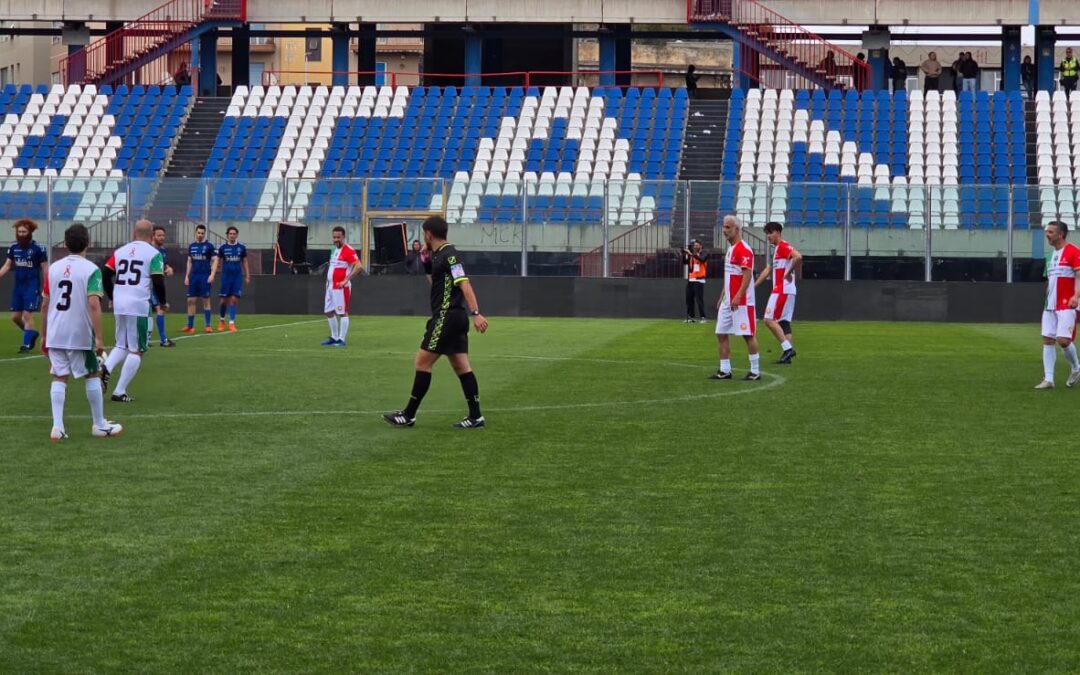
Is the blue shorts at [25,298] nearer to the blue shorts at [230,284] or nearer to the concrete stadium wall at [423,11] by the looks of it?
the blue shorts at [230,284]

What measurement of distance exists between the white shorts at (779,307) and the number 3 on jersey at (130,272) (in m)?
9.45

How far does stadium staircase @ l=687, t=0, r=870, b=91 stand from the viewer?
165ft

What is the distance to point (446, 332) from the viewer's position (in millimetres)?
13953

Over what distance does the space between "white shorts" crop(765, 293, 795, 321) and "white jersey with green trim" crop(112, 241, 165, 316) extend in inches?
369

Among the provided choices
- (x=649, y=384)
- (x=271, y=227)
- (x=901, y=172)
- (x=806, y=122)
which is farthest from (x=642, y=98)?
(x=649, y=384)

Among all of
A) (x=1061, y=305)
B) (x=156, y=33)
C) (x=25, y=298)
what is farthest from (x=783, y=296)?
(x=156, y=33)

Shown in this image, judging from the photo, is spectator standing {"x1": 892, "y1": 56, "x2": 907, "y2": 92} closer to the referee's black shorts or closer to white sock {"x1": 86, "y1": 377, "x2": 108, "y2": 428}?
the referee's black shorts

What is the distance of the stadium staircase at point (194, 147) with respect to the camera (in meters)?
38.8

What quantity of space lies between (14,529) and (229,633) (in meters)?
2.70

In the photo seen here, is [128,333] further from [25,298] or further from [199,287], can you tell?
[199,287]

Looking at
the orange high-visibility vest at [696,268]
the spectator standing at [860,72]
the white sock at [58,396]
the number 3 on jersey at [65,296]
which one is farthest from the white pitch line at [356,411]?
the spectator standing at [860,72]

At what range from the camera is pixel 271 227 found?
1526 inches

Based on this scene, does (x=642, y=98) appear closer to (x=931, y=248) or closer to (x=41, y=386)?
(x=931, y=248)

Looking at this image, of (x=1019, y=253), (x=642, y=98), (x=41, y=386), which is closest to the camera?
(x=41, y=386)
